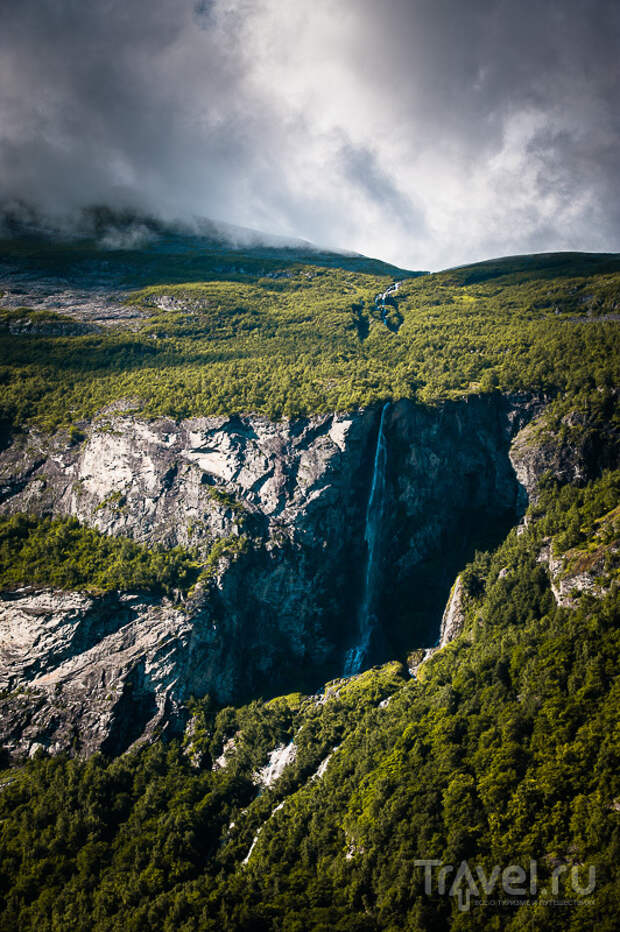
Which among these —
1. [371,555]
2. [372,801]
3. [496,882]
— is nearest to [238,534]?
[371,555]

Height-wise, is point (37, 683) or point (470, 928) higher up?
point (37, 683)

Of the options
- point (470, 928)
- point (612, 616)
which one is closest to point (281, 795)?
point (470, 928)

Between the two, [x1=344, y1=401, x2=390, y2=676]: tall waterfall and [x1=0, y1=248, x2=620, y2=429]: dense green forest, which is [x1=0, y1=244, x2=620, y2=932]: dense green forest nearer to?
[x1=0, y1=248, x2=620, y2=429]: dense green forest

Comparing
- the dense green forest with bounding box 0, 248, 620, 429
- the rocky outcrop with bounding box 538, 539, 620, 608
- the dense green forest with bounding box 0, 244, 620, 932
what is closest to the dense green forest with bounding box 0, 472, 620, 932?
the dense green forest with bounding box 0, 244, 620, 932

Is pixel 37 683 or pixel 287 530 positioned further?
pixel 287 530

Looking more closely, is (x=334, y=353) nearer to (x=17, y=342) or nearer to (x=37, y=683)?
(x=17, y=342)

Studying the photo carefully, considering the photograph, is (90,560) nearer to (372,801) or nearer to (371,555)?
(371,555)
